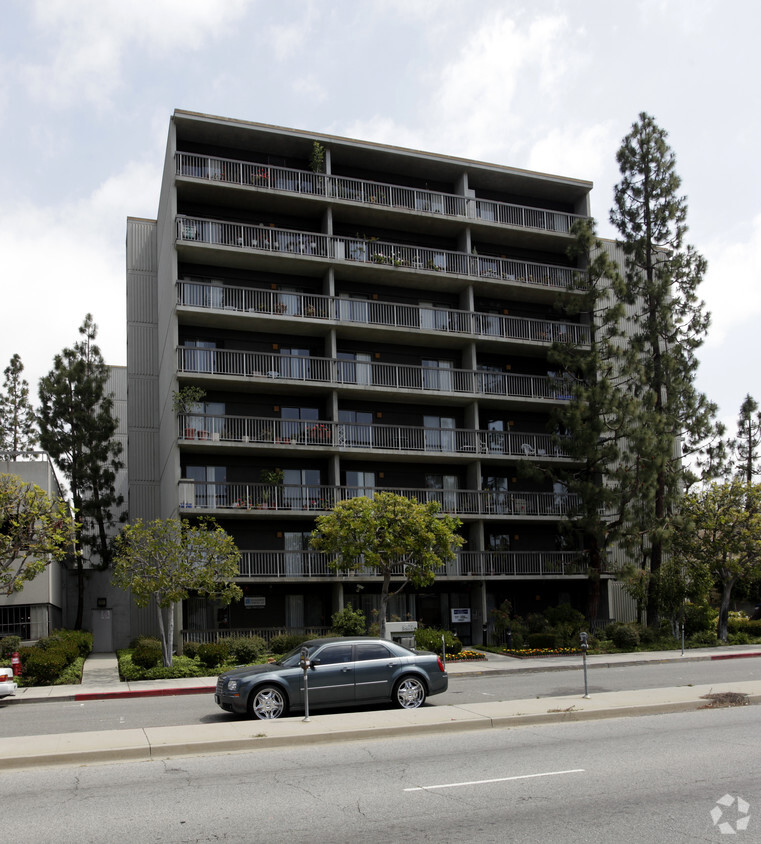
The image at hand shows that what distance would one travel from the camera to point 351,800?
888 centimetres

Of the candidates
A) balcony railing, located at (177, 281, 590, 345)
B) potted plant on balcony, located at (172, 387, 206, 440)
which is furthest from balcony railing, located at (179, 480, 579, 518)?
balcony railing, located at (177, 281, 590, 345)

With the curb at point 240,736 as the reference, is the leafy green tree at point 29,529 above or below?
above

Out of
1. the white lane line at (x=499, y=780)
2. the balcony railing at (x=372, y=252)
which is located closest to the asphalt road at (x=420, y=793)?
the white lane line at (x=499, y=780)

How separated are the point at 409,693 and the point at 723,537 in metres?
20.5

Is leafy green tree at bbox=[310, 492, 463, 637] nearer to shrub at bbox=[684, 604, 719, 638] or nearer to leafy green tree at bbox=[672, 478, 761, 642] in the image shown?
leafy green tree at bbox=[672, 478, 761, 642]

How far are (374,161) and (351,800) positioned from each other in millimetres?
32303

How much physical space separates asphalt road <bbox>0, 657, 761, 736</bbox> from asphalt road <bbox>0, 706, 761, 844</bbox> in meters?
5.09

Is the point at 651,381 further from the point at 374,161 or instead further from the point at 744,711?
the point at 744,711

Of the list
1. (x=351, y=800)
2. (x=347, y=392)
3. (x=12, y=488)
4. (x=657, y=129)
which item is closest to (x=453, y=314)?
(x=347, y=392)

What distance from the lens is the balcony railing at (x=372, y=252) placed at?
1308 inches

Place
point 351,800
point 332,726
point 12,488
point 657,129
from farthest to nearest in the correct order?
Result: 1. point 657,129
2. point 12,488
3. point 332,726
4. point 351,800

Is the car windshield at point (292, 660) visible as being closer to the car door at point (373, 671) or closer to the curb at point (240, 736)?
the car door at point (373, 671)

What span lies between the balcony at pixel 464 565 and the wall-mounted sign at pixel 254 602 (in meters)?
1.63

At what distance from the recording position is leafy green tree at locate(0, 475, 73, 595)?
25.4 m
